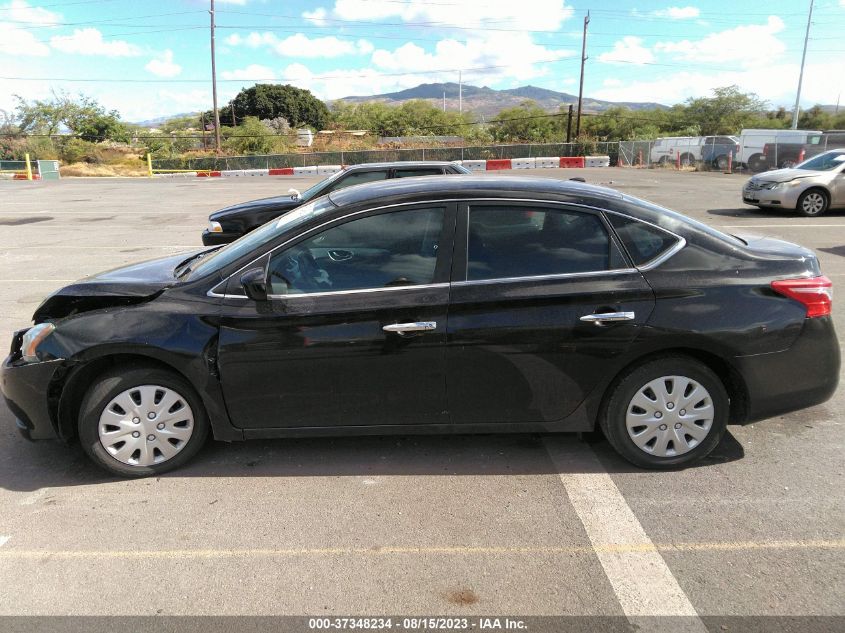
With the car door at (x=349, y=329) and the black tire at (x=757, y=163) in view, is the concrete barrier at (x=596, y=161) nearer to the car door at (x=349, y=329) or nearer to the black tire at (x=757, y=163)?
the black tire at (x=757, y=163)

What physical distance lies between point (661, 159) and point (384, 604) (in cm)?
4031

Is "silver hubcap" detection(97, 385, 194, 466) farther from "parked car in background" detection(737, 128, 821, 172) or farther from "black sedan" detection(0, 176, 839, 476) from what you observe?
"parked car in background" detection(737, 128, 821, 172)

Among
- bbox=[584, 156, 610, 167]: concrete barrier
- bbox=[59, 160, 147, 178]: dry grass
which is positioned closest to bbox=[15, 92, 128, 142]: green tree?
bbox=[59, 160, 147, 178]: dry grass

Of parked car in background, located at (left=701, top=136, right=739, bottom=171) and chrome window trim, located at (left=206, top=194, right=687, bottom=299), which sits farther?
parked car in background, located at (left=701, top=136, right=739, bottom=171)

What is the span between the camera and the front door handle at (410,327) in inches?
138

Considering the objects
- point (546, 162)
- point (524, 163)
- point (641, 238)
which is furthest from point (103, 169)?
point (641, 238)

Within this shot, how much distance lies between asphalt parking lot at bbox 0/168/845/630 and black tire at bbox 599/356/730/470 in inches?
4.0

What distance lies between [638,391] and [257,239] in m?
2.45

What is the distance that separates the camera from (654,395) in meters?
3.67

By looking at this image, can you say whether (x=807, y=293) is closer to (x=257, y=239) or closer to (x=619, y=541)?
(x=619, y=541)

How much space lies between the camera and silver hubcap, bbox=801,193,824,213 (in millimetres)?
14586

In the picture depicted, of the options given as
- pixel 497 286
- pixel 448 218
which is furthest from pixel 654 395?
pixel 448 218

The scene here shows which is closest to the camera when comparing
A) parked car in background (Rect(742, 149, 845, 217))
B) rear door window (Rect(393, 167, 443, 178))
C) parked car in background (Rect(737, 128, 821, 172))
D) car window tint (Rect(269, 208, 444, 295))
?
car window tint (Rect(269, 208, 444, 295))

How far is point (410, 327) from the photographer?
3502 mm
